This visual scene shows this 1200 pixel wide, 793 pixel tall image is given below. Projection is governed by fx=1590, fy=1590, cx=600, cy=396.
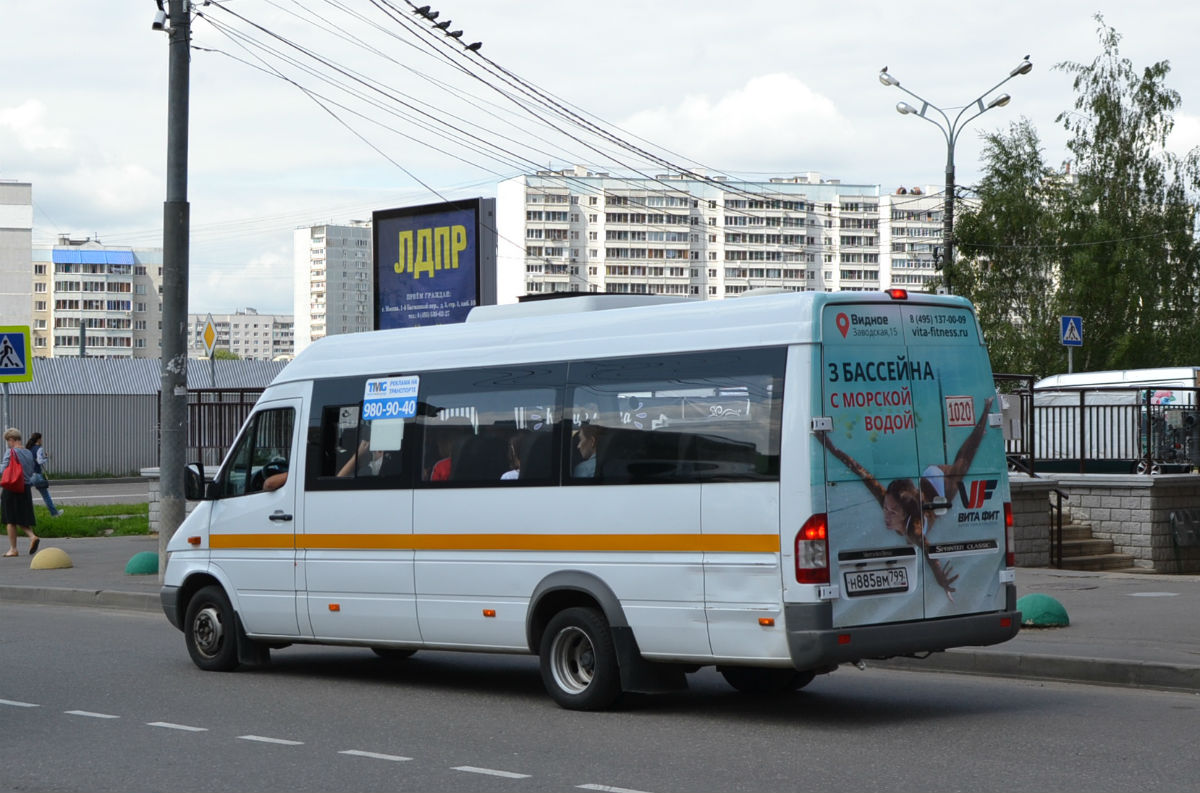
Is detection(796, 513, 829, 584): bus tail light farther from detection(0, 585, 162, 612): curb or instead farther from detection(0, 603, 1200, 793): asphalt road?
detection(0, 585, 162, 612): curb

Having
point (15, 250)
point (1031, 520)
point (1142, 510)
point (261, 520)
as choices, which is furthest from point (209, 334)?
point (15, 250)

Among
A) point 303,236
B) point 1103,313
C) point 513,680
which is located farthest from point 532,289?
point 513,680

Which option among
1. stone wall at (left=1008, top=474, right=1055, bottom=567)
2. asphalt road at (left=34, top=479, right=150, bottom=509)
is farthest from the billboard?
asphalt road at (left=34, top=479, right=150, bottom=509)

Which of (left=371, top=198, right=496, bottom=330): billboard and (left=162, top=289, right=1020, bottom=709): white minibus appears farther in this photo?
(left=371, top=198, right=496, bottom=330): billboard

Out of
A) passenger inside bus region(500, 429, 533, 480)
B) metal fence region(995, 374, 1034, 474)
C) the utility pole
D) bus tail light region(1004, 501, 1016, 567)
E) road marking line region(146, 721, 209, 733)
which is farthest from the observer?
metal fence region(995, 374, 1034, 474)

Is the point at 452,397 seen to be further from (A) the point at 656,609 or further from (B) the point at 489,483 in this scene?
(A) the point at 656,609

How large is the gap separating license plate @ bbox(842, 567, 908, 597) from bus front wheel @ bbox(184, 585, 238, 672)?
517 centimetres

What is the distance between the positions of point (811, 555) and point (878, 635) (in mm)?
673

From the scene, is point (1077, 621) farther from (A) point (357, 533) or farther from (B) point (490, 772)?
(B) point (490, 772)

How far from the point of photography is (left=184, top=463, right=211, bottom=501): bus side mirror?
11781 millimetres

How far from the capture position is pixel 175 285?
17.3 m

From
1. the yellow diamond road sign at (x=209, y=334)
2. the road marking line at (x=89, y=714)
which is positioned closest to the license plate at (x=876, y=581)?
the road marking line at (x=89, y=714)

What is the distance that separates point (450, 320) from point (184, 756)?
13507mm

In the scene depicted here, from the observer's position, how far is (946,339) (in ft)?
31.3
